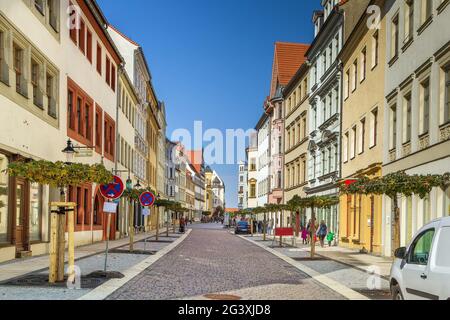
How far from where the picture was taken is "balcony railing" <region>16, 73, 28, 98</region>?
2098cm

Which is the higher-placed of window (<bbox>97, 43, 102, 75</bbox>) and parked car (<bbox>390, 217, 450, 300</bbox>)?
window (<bbox>97, 43, 102, 75</bbox>)

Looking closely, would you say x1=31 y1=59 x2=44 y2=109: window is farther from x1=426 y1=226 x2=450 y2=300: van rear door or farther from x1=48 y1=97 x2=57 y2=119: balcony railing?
x1=426 y1=226 x2=450 y2=300: van rear door

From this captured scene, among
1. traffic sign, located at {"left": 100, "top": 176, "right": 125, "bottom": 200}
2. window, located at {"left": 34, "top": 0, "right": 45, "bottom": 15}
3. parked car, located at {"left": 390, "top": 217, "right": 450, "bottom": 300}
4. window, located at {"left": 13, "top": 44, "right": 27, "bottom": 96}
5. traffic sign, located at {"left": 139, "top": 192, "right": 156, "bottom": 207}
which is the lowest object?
parked car, located at {"left": 390, "top": 217, "right": 450, "bottom": 300}

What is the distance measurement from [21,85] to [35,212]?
182 inches

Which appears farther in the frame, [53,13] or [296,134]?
[296,134]

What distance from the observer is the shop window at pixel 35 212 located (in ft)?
73.1

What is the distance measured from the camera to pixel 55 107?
82.5ft

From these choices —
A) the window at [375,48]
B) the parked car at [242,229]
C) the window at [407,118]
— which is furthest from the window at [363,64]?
the parked car at [242,229]

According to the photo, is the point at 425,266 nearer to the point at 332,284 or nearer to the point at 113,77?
the point at 332,284

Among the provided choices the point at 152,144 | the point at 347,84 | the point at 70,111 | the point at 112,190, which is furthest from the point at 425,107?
the point at 152,144

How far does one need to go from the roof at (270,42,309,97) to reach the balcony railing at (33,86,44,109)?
142 feet

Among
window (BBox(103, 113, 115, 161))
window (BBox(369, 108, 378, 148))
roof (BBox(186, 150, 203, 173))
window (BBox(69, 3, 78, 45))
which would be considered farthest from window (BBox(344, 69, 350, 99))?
roof (BBox(186, 150, 203, 173))

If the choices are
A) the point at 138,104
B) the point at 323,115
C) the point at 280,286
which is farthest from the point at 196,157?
the point at 280,286

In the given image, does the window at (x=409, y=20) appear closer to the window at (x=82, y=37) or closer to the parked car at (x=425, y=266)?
the window at (x=82, y=37)
